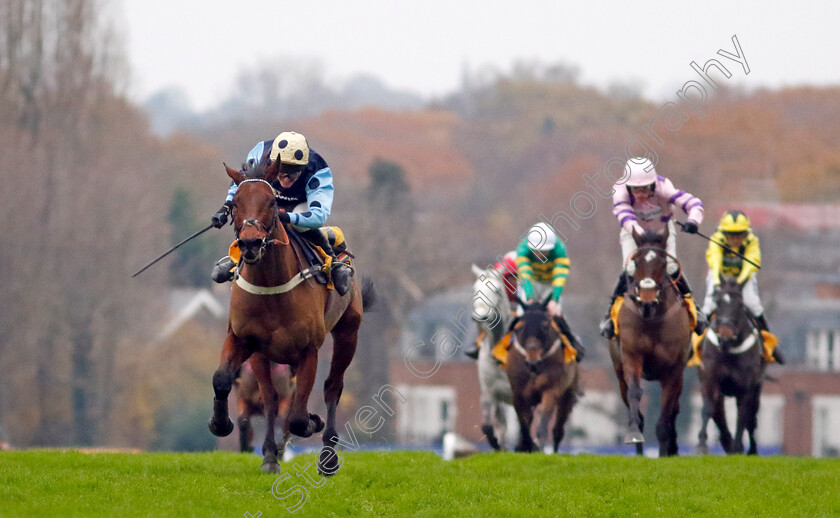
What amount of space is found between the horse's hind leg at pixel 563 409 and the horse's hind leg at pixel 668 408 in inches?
103

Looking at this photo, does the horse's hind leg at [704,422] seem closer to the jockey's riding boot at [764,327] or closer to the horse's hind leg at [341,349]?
the jockey's riding boot at [764,327]

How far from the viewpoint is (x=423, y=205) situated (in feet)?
312

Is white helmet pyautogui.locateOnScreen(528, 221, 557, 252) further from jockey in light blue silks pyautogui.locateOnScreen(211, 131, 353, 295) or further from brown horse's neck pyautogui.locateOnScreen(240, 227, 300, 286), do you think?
brown horse's neck pyautogui.locateOnScreen(240, 227, 300, 286)

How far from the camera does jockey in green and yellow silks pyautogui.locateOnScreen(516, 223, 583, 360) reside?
763 inches

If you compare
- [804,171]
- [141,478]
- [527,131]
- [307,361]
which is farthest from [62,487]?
[527,131]

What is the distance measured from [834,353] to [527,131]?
52.1m

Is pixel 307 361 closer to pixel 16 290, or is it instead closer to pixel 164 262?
pixel 16 290

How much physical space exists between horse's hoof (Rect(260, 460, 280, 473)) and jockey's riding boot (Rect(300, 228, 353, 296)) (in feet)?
6.07

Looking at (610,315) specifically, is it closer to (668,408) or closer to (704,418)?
(668,408)

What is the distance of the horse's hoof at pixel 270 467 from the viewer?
47.2 ft

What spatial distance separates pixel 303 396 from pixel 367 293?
9.04ft

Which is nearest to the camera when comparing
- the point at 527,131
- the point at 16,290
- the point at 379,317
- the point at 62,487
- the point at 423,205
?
the point at 62,487

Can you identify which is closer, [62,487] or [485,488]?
[62,487]

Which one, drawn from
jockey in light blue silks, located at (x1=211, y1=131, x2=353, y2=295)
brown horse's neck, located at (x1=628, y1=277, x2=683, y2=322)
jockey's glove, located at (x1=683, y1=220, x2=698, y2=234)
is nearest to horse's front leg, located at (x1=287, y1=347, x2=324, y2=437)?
jockey in light blue silks, located at (x1=211, y1=131, x2=353, y2=295)
